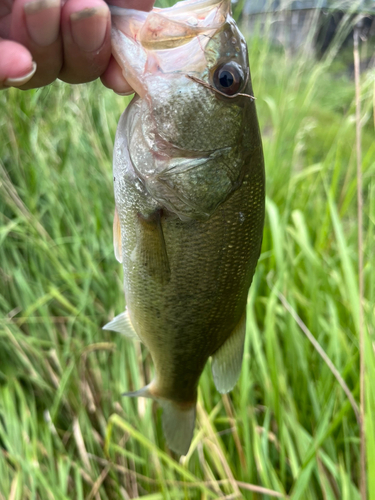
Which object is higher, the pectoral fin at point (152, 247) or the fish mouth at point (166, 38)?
the fish mouth at point (166, 38)

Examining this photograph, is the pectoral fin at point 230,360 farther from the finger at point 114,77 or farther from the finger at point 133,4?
the finger at point 133,4

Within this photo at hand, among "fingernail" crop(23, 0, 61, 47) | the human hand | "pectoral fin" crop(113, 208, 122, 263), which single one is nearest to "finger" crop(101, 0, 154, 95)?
the human hand

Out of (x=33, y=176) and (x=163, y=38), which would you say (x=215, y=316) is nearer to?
(x=163, y=38)

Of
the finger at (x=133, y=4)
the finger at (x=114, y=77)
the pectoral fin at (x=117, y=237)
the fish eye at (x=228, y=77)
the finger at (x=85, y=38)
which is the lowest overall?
the pectoral fin at (x=117, y=237)

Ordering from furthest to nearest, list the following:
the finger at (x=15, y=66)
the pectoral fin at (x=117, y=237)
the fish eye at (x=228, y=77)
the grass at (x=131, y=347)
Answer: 1. the grass at (x=131, y=347)
2. the pectoral fin at (x=117, y=237)
3. the fish eye at (x=228, y=77)
4. the finger at (x=15, y=66)

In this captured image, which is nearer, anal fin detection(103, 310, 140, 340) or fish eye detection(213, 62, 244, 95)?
fish eye detection(213, 62, 244, 95)

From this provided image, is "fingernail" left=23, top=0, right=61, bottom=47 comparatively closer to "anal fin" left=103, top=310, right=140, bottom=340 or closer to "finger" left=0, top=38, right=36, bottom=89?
"finger" left=0, top=38, right=36, bottom=89

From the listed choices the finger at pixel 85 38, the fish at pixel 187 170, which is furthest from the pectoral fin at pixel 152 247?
the finger at pixel 85 38
